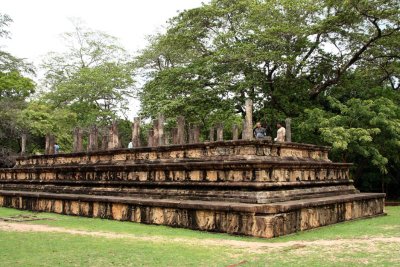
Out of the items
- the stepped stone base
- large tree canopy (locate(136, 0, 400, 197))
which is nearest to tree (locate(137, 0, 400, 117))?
large tree canopy (locate(136, 0, 400, 197))

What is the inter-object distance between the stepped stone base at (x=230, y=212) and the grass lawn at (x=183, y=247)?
256 millimetres

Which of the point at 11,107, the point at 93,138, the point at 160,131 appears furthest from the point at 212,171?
the point at 11,107

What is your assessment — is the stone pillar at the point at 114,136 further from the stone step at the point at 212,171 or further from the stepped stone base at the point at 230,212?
the stepped stone base at the point at 230,212

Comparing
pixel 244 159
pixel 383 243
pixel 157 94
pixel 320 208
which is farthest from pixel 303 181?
pixel 157 94

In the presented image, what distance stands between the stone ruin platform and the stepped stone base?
0.02 meters

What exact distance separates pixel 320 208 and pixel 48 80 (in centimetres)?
3113

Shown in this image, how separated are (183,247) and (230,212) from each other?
Answer: 1913 millimetres

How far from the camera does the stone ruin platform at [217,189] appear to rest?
8888mm

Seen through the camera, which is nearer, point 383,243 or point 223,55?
point 383,243

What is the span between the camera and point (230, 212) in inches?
341

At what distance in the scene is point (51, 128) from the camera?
2516 centimetres

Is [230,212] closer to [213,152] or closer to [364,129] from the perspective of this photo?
[213,152]

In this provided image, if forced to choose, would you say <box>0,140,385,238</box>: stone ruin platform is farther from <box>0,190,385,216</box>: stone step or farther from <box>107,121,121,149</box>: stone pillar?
<box>107,121,121,149</box>: stone pillar

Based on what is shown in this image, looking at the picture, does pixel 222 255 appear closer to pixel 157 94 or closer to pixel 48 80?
pixel 157 94
